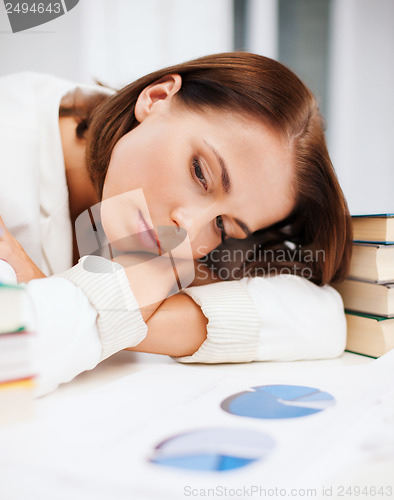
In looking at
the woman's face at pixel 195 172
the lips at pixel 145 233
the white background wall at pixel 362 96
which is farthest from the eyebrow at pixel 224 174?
the white background wall at pixel 362 96

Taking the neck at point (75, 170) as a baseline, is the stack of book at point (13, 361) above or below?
below

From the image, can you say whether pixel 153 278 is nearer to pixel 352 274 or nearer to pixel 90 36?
pixel 352 274

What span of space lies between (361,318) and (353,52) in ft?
3.46

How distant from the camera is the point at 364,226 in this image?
563mm

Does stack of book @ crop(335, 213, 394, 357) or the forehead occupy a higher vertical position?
the forehead

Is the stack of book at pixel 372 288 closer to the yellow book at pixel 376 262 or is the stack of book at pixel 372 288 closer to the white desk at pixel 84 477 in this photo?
the yellow book at pixel 376 262

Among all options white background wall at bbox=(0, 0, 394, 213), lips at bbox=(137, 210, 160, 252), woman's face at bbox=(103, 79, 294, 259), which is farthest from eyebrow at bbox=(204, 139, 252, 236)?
white background wall at bbox=(0, 0, 394, 213)

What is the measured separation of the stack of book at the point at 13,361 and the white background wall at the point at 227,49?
0.82 m

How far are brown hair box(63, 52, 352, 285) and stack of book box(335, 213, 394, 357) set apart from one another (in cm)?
2

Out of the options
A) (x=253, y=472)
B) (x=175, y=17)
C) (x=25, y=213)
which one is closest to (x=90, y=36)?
(x=175, y=17)

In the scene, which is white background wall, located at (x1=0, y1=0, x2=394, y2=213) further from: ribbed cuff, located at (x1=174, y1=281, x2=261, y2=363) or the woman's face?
ribbed cuff, located at (x1=174, y1=281, x2=261, y2=363)

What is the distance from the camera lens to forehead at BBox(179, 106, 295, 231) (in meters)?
0.51

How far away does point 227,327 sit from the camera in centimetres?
47

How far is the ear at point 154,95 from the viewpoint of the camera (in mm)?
586
